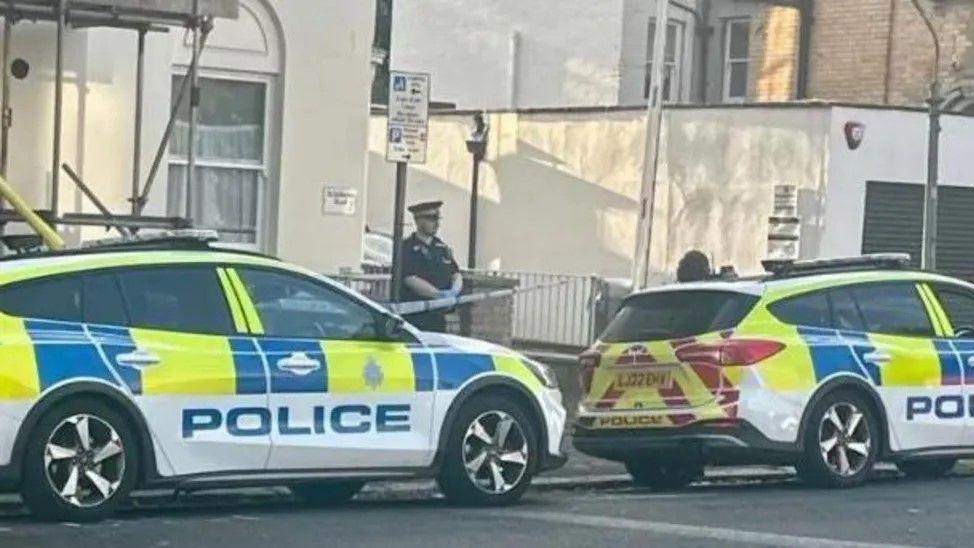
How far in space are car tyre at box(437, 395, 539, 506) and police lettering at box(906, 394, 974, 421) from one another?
3.36 m

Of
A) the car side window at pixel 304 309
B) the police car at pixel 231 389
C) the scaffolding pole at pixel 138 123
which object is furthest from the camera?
the scaffolding pole at pixel 138 123

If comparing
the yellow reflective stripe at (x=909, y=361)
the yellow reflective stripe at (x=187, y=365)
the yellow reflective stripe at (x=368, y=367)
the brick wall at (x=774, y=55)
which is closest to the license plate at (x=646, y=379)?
the yellow reflective stripe at (x=909, y=361)

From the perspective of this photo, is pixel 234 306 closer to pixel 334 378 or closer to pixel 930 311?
pixel 334 378

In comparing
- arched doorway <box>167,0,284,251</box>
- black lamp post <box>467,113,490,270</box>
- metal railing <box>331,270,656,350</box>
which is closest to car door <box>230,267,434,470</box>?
arched doorway <box>167,0,284,251</box>

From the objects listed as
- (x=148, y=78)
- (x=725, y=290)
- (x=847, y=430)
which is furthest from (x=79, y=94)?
(x=847, y=430)

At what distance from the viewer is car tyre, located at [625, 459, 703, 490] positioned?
49.1 feet

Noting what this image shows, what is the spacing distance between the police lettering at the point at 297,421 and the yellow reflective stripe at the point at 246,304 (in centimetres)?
49

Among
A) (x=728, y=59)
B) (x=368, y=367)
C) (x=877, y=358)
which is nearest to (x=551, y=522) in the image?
(x=368, y=367)

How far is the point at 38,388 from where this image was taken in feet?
35.5

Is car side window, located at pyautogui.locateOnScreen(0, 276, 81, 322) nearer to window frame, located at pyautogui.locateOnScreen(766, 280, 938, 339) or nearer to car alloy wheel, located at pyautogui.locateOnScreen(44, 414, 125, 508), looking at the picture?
car alloy wheel, located at pyautogui.locateOnScreen(44, 414, 125, 508)

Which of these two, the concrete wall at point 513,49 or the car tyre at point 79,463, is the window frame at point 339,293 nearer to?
the car tyre at point 79,463

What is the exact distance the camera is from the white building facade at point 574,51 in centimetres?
3036

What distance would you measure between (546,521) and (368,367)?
1387 millimetres

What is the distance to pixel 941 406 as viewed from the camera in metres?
14.9
